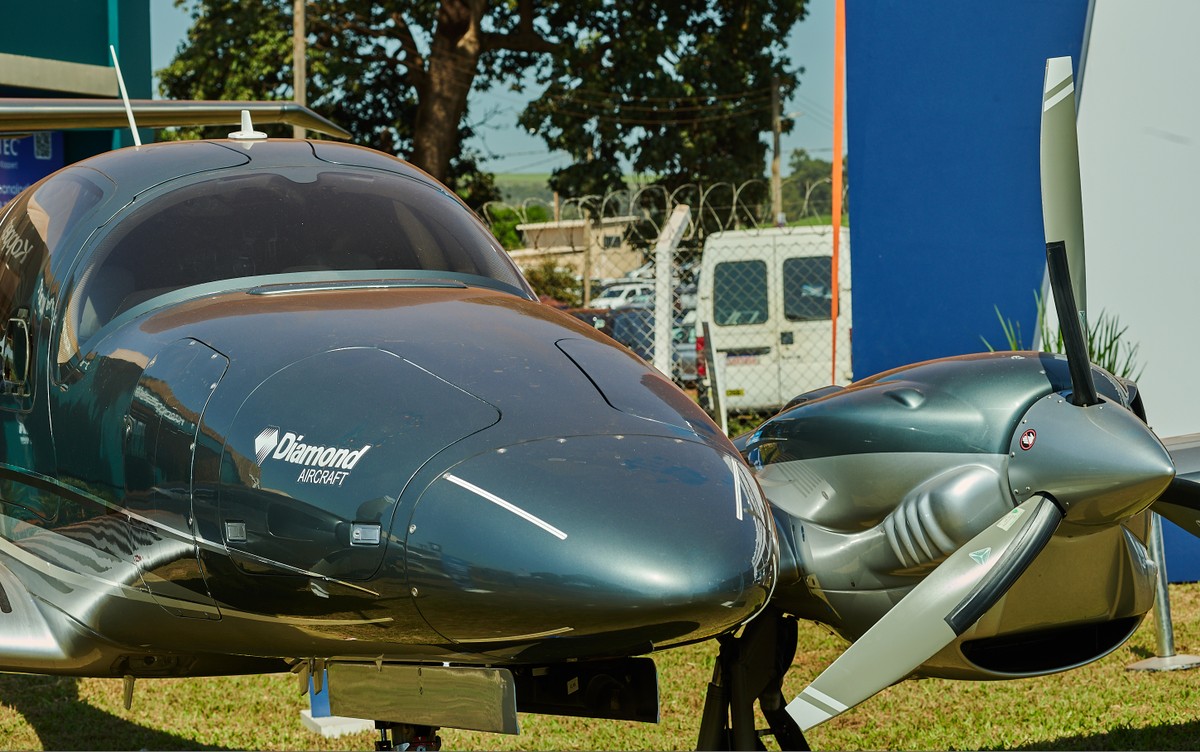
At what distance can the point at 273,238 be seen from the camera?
3.38 meters

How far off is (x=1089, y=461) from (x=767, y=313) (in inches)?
420

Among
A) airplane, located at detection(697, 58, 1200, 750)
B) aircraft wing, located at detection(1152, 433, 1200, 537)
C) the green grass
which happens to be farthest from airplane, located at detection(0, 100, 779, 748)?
the green grass

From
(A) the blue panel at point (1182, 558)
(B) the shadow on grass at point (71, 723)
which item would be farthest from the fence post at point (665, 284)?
(B) the shadow on grass at point (71, 723)

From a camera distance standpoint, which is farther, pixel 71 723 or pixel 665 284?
pixel 665 284

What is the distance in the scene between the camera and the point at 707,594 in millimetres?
2215

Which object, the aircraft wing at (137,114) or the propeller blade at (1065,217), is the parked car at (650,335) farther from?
the propeller blade at (1065,217)

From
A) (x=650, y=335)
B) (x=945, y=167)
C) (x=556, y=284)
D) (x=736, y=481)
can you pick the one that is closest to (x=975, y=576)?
(x=736, y=481)

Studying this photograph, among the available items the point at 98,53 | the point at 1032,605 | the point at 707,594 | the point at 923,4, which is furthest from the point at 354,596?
the point at 98,53

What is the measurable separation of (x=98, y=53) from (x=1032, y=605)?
11675mm

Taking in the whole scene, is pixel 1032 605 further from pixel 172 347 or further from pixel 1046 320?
pixel 1046 320

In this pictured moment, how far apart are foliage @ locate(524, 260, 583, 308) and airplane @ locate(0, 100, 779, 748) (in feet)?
42.9

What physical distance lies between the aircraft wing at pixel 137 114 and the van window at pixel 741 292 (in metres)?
7.50

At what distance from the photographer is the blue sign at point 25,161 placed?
39.7 feet

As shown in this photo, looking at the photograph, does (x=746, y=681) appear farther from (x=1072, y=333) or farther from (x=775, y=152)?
(x=775, y=152)
